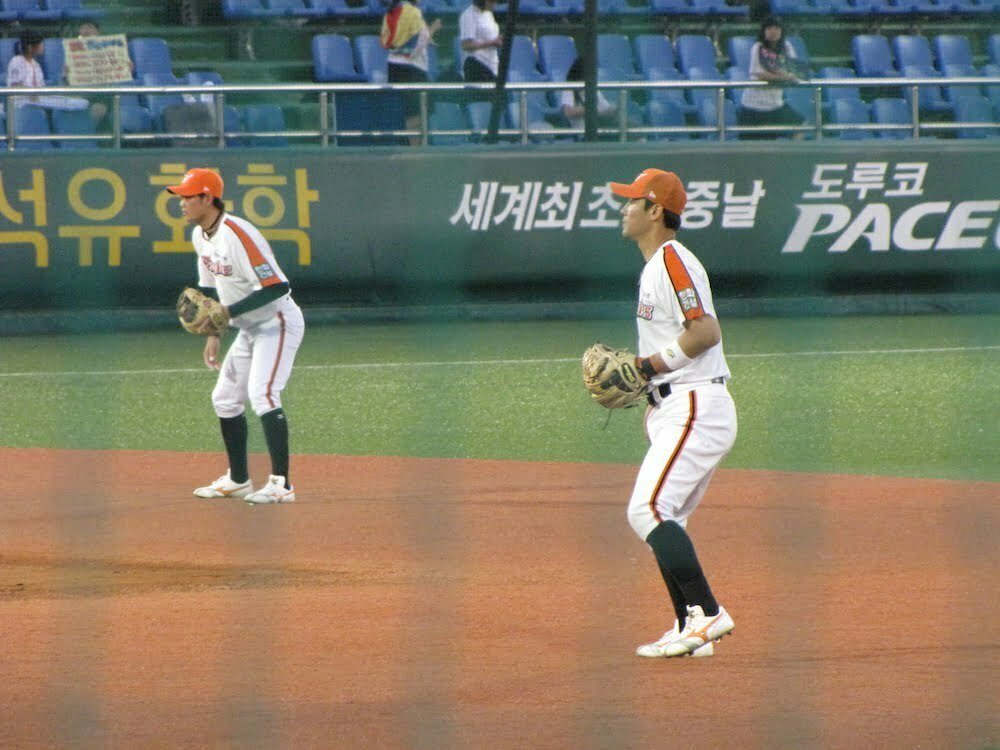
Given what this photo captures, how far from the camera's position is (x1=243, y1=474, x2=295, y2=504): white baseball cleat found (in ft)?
26.3

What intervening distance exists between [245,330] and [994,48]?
12.9 meters

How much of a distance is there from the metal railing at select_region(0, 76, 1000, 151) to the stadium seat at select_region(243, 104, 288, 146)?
31 millimetres

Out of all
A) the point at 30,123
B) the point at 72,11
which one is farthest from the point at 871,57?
the point at 30,123

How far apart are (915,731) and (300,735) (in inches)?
60.0

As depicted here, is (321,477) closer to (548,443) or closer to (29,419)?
(548,443)

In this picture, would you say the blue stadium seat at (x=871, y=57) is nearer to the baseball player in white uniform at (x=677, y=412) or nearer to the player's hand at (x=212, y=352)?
the player's hand at (x=212, y=352)

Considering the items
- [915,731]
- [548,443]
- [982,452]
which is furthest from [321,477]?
[915,731]

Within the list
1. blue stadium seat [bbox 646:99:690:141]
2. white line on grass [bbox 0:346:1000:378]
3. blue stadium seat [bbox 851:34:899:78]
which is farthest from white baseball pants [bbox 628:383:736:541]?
blue stadium seat [bbox 851:34:899:78]

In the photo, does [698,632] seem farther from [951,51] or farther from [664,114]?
[951,51]

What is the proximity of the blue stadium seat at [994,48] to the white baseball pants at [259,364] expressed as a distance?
41.3 feet

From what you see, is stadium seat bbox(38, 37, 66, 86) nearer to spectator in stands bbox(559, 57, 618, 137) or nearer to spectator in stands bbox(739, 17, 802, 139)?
spectator in stands bbox(559, 57, 618, 137)

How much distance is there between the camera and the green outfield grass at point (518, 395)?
9703mm

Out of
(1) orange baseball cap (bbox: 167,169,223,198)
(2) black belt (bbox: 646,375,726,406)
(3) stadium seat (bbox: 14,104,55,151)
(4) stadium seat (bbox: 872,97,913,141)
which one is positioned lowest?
(4) stadium seat (bbox: 872,97,913,141)

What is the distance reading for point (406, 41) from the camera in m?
15.0
